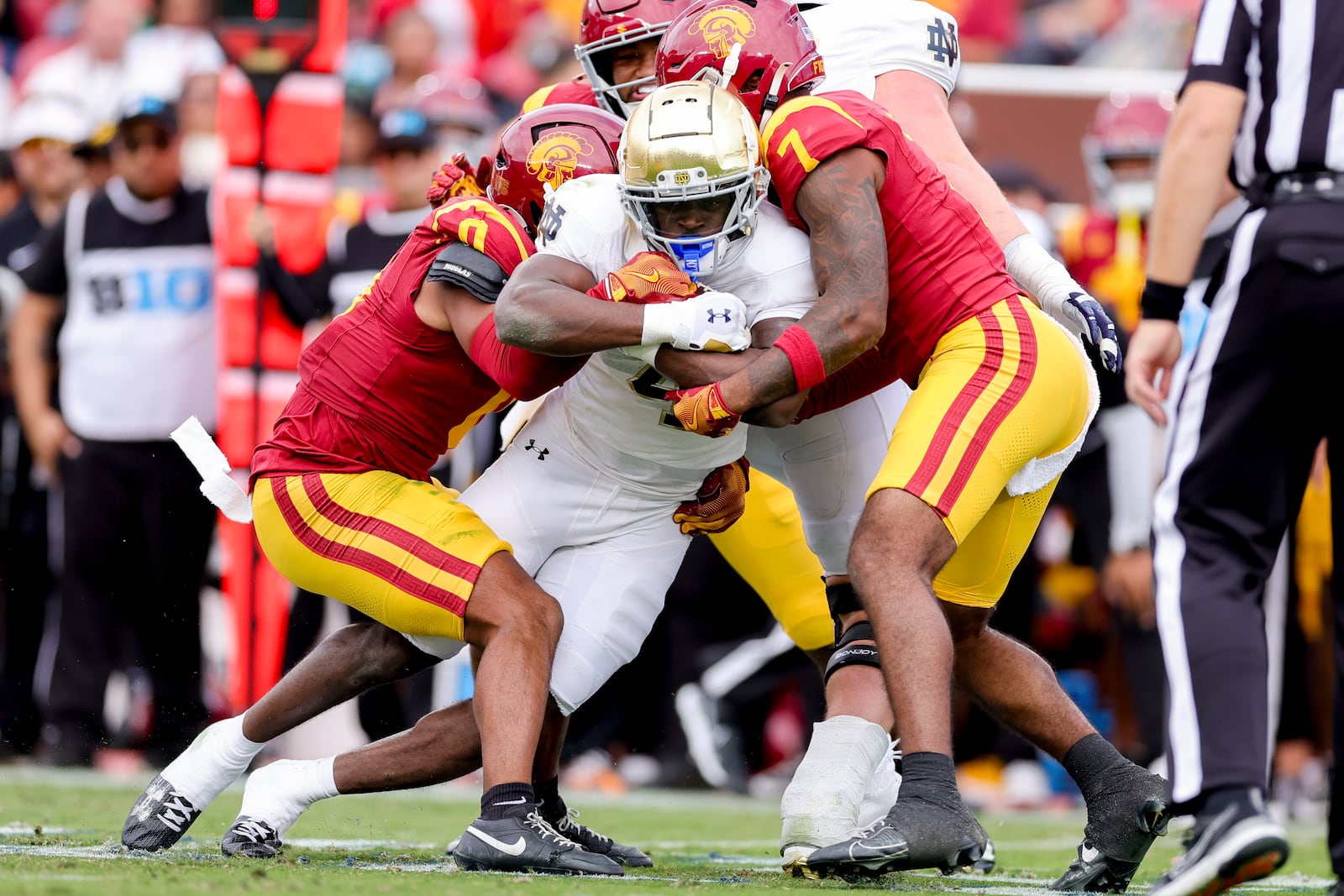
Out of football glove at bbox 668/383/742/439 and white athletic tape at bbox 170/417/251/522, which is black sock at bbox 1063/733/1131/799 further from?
white athletic tape at bbox 170/417/251/522

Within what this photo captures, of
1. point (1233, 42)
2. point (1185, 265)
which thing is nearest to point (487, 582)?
point (1185, 265)

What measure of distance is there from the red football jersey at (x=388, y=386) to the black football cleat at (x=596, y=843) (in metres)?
0.94

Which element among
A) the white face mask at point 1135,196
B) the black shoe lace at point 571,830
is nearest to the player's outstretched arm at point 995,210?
the black shoe lace at point 571,830

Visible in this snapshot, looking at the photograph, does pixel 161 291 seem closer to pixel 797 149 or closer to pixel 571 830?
pixel 571 830

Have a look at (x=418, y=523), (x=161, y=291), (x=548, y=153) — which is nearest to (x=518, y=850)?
(x=418, y=523)

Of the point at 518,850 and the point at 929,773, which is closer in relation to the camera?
the point at 929,773

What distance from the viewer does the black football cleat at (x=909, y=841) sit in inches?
134

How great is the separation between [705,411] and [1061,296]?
3.38 feet

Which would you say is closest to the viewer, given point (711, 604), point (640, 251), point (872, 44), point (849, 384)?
point (640, 251)

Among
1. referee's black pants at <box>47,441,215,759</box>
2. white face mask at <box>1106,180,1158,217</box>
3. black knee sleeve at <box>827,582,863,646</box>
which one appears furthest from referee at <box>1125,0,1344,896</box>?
referee's black pants at <box>47,441,215,759</box>

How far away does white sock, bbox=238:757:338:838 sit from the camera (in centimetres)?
418

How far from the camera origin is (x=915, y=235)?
3.92 m

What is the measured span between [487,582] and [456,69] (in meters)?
6.78

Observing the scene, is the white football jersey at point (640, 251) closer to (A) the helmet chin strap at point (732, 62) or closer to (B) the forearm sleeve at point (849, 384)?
(A) the helmet chin strap at point (732, 62)
